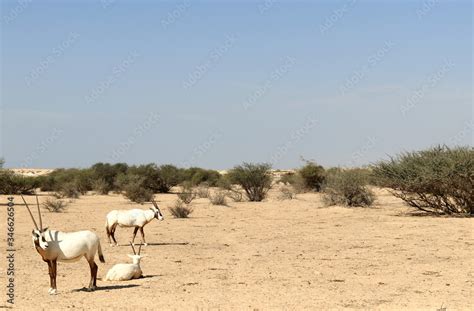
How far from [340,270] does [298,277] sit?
1.30 m

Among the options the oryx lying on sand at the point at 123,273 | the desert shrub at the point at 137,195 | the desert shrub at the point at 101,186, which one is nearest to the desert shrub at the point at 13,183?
the desert shrub at the point at 101,186

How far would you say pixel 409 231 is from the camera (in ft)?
67.5

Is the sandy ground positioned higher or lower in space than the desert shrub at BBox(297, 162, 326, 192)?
lower

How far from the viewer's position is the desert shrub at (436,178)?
25.6m

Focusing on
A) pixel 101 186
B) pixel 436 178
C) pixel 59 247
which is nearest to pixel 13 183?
pixel 101 186

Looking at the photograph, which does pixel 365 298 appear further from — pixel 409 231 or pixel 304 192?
pixel 304 192

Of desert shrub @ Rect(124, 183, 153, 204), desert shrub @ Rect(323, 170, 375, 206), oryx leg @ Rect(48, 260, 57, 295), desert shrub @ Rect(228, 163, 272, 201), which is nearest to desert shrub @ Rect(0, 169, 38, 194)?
desert shrub @ Rect(124, 183, 153, 204)

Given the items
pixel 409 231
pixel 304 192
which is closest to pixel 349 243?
pixel 409 231

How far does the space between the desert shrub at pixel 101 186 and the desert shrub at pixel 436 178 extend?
79.5 ft

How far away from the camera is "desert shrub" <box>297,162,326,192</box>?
164 feet

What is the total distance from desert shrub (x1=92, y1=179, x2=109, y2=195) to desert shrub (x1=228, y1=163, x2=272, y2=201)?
10833 millimetres

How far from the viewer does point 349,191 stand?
32125 mm

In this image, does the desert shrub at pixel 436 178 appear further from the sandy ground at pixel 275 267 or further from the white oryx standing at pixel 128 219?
the white oryx standing at pixel 128 219

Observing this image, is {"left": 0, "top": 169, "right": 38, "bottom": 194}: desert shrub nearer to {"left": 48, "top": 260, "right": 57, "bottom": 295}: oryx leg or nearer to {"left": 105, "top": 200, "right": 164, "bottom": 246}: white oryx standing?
{"left": 105, "top": 200, "right": 164, "bottom": 246}: white oryx standing
